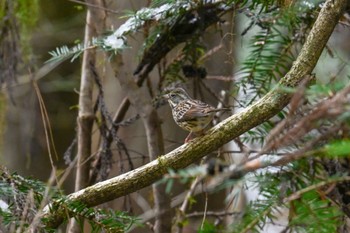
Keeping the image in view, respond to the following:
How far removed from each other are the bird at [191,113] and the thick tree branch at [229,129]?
0.39 m

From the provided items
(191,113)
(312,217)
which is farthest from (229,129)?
(191,113)

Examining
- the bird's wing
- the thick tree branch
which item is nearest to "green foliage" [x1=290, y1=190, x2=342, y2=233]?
the thick tree branch

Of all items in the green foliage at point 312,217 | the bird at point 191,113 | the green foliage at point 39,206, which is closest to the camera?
the green foliage at point 312,217

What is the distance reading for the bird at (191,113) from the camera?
2305mm

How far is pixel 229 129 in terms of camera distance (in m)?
1.75

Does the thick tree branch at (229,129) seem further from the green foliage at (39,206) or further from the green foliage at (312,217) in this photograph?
the green foliage at (312,217)

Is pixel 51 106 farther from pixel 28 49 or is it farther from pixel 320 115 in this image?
pixel 320 115

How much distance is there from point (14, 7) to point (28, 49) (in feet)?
1.19

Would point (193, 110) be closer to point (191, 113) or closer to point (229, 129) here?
point (191, 113)

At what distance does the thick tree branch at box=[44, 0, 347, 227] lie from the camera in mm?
1730

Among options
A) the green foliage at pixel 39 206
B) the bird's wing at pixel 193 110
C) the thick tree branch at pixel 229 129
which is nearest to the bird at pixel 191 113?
the bird's wing at pixel 193 110

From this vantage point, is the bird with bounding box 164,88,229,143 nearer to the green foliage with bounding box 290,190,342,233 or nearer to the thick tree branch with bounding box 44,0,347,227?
the thick tree branch with bounding box 44,0,347,227

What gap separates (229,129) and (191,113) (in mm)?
634

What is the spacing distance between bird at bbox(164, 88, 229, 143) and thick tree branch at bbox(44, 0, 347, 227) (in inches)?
15.3
